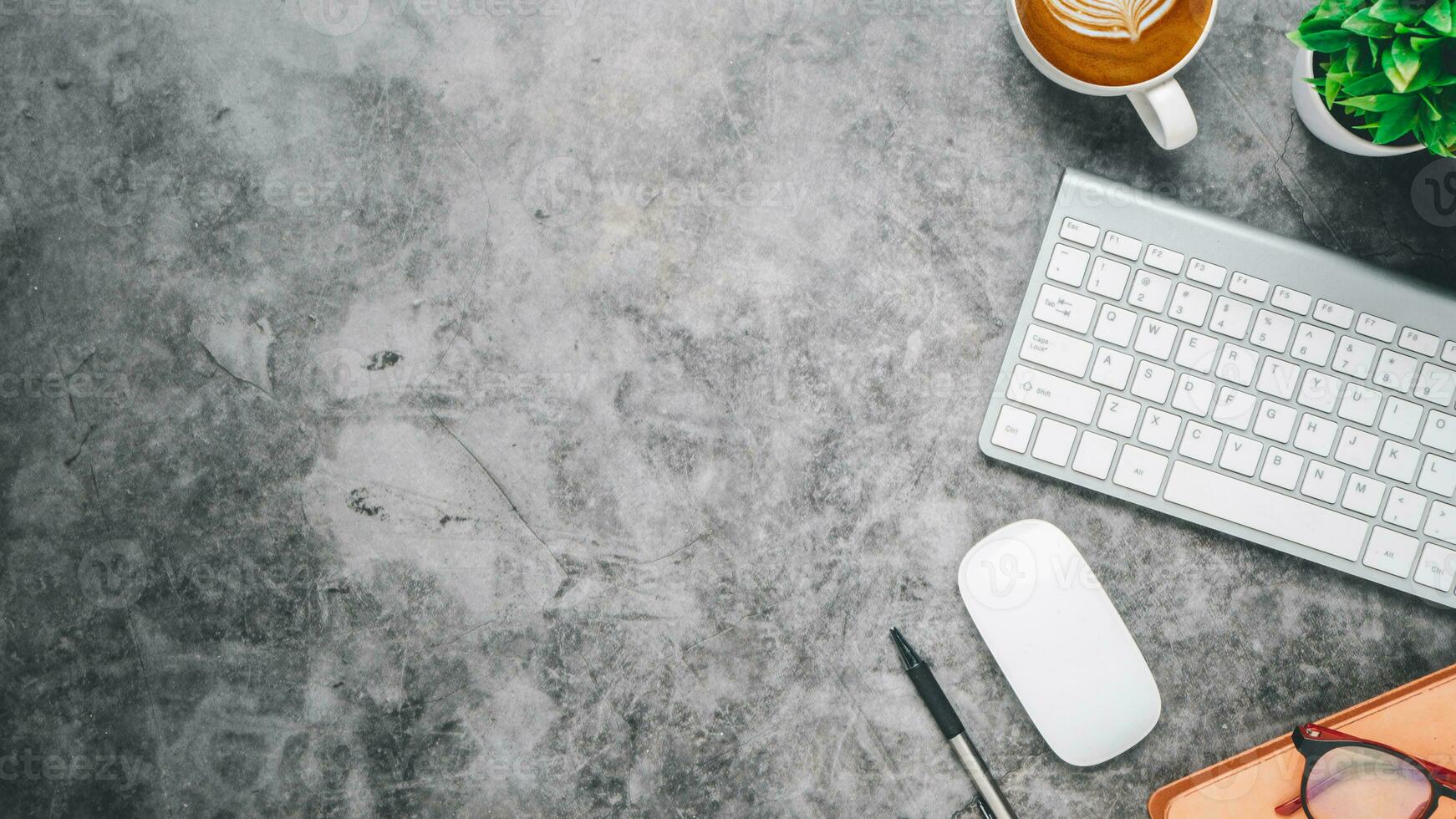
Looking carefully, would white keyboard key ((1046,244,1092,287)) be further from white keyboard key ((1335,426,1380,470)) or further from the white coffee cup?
white keyboard key ((1335,426,1380,470))

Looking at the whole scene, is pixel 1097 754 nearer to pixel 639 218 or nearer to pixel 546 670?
pixel 546 670

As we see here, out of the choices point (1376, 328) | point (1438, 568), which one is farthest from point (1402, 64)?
point (1438, 568)

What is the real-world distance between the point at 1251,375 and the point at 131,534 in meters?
1.12

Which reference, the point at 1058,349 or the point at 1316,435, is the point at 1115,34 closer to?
the point at 1058,349

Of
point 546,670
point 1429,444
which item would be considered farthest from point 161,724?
point 1429,444

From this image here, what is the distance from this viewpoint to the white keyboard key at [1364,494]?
2.66 feet

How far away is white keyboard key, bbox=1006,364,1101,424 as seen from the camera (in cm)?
81

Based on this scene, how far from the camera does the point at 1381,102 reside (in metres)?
0.70

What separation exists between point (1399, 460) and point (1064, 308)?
347mm

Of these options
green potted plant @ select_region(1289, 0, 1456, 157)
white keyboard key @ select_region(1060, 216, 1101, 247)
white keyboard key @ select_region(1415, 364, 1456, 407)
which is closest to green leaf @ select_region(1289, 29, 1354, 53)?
green potted plant @ select_region(1289, 0, 1456, 157)

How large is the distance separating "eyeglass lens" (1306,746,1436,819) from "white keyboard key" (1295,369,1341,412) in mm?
321

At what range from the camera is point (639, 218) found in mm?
879

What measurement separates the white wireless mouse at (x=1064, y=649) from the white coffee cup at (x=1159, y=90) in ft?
1.26

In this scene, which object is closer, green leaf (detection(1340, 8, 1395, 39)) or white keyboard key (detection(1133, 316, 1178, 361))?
green leaf (detection(1340, 8, 1395, 39))
